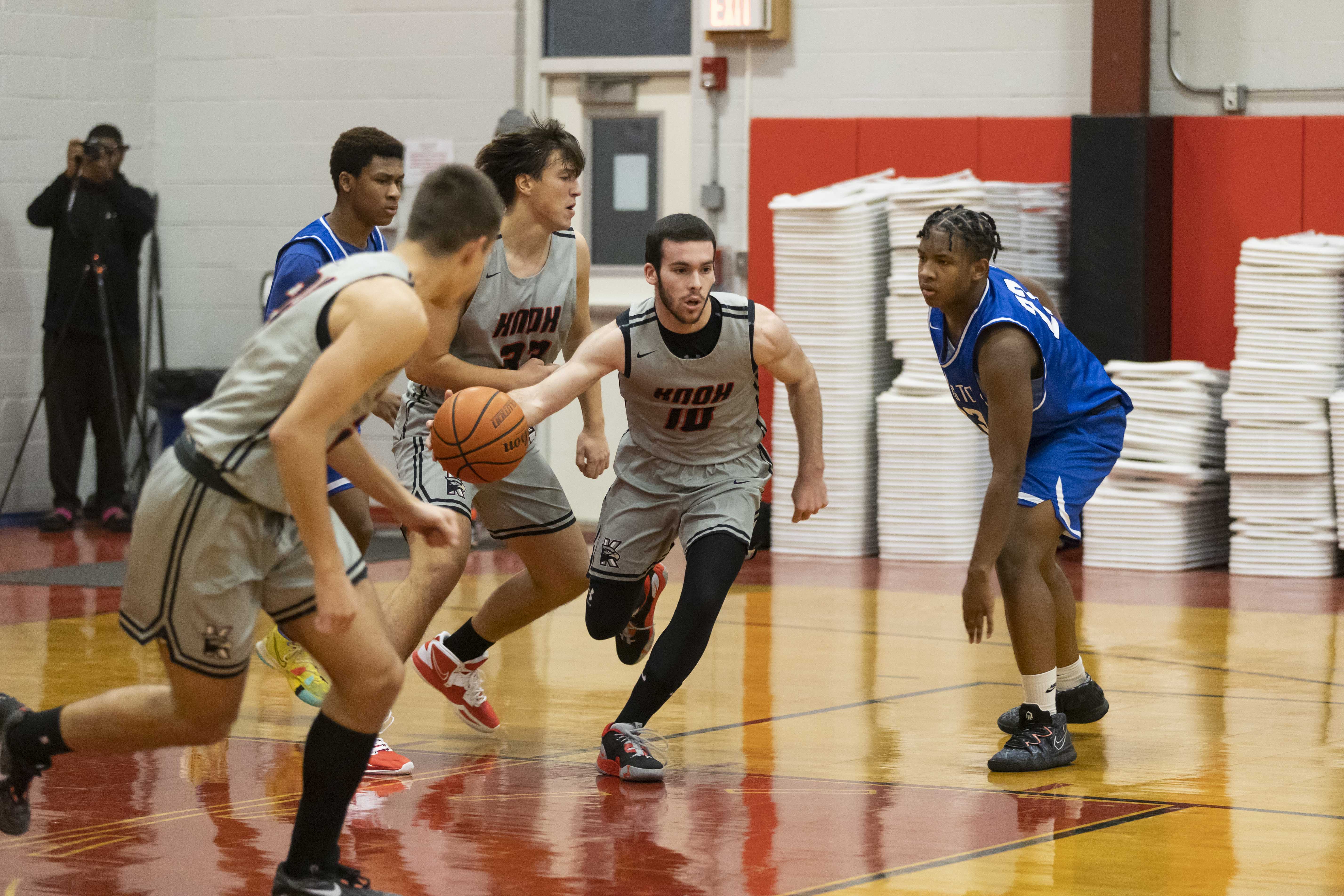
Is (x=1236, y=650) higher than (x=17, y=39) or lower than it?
lower

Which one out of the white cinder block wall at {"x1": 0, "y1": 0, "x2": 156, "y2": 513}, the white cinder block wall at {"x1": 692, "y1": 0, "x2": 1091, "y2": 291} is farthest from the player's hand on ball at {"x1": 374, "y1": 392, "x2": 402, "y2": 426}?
the white cinder block wall at {"x1": 0, "y1": 0, "x2": 156, "y2": 513}

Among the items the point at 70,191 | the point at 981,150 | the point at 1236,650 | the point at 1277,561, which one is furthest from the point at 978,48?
the point at 70,191

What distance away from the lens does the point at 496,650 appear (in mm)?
6703

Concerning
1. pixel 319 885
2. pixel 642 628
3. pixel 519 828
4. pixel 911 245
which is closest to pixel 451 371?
pixel 642 628

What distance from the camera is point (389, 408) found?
509cm

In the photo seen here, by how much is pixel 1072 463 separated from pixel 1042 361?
13.7 inches

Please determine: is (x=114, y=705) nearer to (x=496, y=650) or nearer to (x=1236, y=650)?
(x=496, y=650)

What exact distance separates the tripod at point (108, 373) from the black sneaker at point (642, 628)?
556cm

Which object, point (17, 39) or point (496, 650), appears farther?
point (17, 39)

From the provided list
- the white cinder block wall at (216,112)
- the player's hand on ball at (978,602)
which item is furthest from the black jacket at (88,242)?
the player's hand on ball at (978,602)

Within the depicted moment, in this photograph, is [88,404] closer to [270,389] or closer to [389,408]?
[389,408]

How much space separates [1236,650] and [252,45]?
713 cm

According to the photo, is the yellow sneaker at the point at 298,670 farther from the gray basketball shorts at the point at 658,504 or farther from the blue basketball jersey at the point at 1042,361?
the blue basketball jersey at the point at 1042,361

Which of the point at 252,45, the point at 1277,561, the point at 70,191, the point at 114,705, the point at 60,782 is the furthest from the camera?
the point at 252,45
